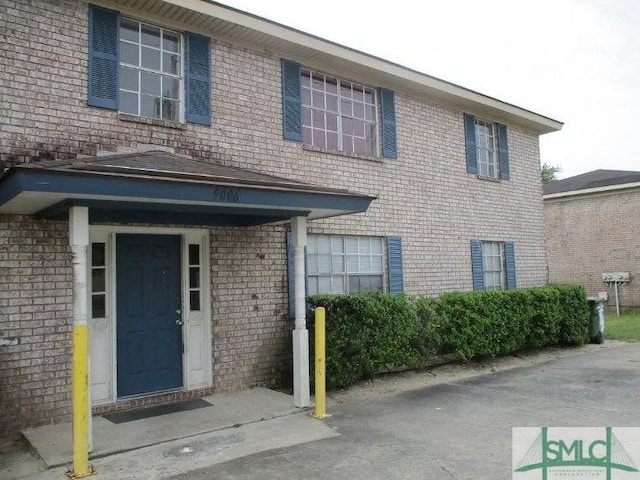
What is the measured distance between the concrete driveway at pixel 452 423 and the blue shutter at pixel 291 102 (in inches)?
164

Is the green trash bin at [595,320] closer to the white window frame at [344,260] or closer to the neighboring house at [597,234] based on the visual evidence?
the white window frame at [344,260]

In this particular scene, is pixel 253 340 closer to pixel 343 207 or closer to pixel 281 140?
pixel 343 207

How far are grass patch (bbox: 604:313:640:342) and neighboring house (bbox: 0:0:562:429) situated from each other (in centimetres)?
568

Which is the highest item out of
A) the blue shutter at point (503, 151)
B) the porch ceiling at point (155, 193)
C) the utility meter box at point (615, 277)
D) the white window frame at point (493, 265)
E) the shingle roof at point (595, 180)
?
the shingle roof at point (595, 180)

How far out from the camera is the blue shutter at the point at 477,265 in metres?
11.4

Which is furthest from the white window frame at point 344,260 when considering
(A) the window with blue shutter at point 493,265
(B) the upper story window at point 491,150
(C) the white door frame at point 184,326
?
(B) the upper story window at point 491,150

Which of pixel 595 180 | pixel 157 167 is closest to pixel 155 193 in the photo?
pixel 157 167

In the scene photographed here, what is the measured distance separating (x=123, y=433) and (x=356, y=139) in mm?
6205

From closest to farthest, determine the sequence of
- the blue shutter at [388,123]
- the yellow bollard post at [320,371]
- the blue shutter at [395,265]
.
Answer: the yellow bollard post at [320,371], the blue shutter at [395,265], the blue shutter at [388,123]

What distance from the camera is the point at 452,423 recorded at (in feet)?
20.5

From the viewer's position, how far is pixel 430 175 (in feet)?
35.5

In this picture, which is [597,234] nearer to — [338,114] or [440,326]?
[440,326]

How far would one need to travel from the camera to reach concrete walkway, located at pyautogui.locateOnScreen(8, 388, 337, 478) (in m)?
5.25

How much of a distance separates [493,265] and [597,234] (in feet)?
32.4
